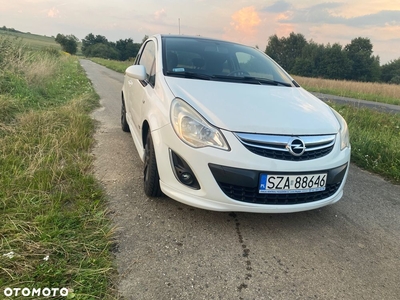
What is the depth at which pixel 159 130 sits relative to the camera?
241cm

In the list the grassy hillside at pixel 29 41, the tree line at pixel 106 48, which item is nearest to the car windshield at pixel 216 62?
the grassy hillside at pixel 29 41

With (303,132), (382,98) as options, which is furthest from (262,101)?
(382,98)

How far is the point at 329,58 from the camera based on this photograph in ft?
203

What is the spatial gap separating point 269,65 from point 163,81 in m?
1.51

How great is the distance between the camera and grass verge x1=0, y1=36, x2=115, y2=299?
5.51ft

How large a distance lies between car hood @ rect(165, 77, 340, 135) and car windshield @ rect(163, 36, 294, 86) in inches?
8.4

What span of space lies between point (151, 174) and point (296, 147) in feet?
3.86

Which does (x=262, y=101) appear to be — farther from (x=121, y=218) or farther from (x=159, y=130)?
(x=121, y=218)

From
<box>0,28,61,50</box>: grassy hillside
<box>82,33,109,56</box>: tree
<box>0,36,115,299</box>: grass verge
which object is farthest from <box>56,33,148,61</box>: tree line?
<box>0,36,115,299</box>: grass verge

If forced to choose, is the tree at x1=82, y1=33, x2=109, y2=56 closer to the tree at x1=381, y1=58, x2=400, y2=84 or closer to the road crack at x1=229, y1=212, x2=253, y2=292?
the tree at x1=381, y1=58, x2=400, y2=84

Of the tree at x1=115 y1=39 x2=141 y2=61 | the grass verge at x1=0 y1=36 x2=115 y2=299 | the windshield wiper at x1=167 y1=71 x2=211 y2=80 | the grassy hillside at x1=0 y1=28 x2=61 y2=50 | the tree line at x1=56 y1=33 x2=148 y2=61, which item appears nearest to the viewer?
the grass verge at x1=0 y1=36 x2=115 y2=299

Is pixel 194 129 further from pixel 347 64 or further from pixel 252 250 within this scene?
pixel 347 64

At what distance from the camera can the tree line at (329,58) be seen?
59531 mm

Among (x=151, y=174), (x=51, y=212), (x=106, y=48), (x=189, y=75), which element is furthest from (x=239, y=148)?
(x=106, y=48)
